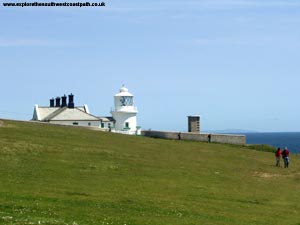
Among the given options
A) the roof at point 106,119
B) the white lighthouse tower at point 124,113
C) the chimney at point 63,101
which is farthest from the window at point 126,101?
the chimney at point 63,101

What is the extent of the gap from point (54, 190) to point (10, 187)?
197 centimetres

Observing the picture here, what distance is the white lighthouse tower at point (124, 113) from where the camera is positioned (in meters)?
88.8

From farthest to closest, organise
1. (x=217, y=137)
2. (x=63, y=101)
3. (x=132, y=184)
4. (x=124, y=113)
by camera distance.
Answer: (x=63, y=101) → (x=124, y=113) → (x=217, y=137) → (x=132, y=184)

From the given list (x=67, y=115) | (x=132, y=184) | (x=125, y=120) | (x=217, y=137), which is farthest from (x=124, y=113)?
(x=132, y=184)

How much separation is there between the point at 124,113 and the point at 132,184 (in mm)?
57195

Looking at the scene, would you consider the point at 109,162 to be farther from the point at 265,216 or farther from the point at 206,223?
the point at 206,223

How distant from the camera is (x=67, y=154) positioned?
41.7 metres

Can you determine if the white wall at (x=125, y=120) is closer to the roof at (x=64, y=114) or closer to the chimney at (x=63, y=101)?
the roof at (x=64, y=114)

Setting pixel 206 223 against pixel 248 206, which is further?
pixel 248 206

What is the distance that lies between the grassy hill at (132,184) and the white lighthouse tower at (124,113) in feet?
108

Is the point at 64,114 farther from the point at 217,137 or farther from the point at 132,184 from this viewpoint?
the point at 132,184

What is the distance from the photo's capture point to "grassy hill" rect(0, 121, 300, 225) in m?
22.8

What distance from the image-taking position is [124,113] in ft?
292

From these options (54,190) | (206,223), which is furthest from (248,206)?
(54,190)
